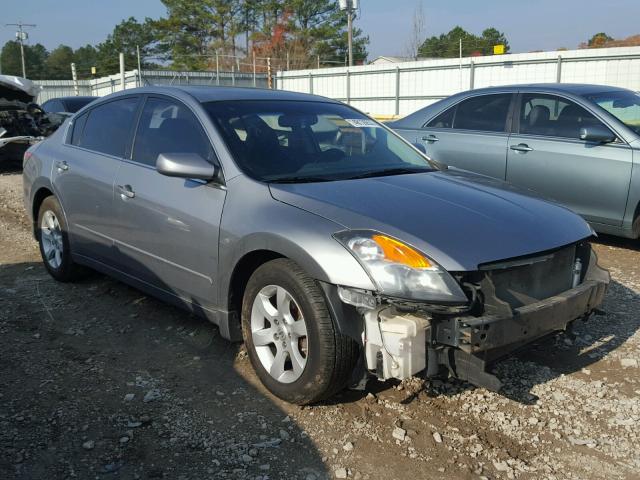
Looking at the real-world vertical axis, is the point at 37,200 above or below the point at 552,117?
below

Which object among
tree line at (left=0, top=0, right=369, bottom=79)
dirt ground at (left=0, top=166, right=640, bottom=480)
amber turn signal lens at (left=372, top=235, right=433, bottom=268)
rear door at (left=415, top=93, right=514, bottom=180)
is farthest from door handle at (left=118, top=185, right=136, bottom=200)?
tree line at (left=0, top=0, right=369, bottom=79)

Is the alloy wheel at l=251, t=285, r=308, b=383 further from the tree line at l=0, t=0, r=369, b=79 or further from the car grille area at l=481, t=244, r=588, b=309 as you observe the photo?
the tree line at l=0, t=0, r=369, b=79

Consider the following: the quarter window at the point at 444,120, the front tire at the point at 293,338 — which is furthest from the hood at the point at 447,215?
the quarter window at the point at 444,120

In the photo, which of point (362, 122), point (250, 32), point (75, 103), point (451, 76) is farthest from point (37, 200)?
point (250, 32)

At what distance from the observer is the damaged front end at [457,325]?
8.96 ft

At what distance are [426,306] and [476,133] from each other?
4.50m

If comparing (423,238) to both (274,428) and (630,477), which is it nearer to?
(274,428)

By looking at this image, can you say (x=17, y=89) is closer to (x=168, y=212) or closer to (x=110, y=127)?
(x=110, y=127)

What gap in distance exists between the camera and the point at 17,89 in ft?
42.3

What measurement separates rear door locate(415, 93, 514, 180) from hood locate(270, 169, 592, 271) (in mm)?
2924

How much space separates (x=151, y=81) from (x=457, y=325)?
25789 millimetres

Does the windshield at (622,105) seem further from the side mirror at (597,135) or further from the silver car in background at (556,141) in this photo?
the side mirror at (597,135)

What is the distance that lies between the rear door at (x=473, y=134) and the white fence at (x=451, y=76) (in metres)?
12.9

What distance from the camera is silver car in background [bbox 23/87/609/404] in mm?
2803
